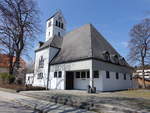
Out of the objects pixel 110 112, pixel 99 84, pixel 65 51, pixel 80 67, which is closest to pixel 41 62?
pixel 65 51

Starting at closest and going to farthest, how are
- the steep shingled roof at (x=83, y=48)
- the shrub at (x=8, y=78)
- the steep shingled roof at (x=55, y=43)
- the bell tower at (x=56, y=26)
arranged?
the steep shingled roof at (x=83, y=48) < the shrub at (x=8, y=78) < the steep shingled roof at (x=55, y=43) < the bell tower at (x=56, y=26)

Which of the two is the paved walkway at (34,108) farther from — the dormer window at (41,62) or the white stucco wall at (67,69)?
the dormer window at (41,62)

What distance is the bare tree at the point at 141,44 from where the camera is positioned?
21936mm

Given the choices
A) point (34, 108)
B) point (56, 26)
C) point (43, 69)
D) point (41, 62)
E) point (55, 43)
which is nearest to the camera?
point (34, 108)

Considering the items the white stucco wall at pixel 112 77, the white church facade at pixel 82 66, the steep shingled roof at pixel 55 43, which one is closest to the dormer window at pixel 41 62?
the white church facade at pixel 82 66

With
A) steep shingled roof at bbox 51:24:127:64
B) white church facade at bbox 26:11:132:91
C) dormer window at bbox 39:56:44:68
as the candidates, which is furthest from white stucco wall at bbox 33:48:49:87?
steep shingled roof at bbox 51:24:127:64

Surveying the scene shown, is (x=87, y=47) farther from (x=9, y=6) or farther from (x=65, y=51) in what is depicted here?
(x=9, y=6)

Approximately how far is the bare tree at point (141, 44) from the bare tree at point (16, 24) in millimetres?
16283

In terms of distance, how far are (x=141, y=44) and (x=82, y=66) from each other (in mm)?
12998

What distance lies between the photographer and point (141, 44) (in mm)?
22375

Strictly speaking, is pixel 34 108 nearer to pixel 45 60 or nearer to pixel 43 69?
pixel 45 60

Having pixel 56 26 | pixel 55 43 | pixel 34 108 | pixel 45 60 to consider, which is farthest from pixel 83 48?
pixel 56 26

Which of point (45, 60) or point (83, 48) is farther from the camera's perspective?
point (45, 60)

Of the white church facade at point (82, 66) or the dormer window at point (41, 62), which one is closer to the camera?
the white church facade at point (82, 66)
